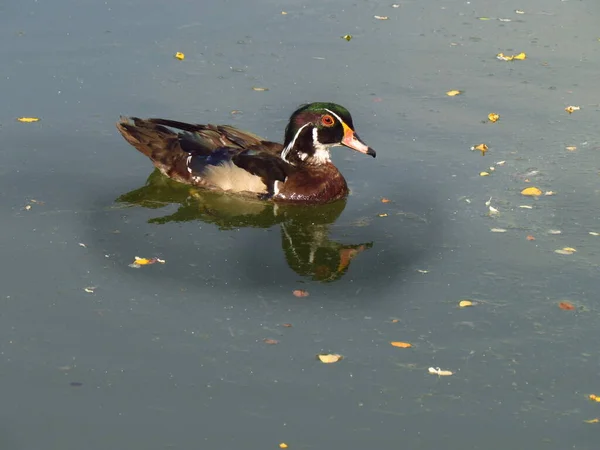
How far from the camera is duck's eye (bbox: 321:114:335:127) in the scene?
34.5 feet

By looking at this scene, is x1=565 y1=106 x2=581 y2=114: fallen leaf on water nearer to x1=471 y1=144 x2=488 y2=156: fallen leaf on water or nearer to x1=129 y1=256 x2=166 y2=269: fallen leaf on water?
x1=471 y1=144 x2=488 y2=156: fallen leaf on water

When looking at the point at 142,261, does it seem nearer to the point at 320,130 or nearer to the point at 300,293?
the point at 300,293

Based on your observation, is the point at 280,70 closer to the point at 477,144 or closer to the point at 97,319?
the point at 477,144

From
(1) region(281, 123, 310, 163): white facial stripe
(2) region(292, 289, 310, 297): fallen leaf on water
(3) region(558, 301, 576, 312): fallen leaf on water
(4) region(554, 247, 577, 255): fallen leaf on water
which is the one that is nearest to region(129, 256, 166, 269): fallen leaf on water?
(2) region(292, 289, 310, 297): fallen leaf on water

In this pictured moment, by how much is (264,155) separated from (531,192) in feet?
7.89

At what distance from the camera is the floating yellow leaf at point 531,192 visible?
10.3 m

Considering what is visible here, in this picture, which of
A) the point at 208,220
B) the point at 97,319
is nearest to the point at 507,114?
the point at 208,220

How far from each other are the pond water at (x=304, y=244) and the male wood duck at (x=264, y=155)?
0.21 m

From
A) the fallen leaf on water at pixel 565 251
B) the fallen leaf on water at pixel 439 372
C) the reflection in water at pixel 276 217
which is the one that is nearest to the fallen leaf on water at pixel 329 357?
the fallen leaf on water at pixel 439 372

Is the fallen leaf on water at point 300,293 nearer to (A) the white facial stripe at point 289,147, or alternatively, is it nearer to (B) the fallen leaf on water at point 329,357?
(B) the fallen leaf on water at point 329,357

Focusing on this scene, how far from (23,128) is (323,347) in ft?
16.3

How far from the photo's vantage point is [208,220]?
996cm

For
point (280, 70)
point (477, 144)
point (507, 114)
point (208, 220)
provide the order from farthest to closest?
point (280, 70) < point (507, 114) < point (477, 144) < point (208, 220)

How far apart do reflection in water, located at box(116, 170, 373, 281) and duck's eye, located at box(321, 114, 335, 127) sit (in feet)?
2.37
